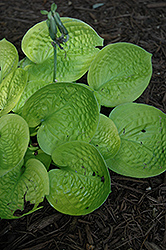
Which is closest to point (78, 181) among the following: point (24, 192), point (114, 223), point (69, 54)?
point (24, 192)

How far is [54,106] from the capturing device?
3.16 ft

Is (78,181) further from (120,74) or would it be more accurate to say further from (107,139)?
(120,74)

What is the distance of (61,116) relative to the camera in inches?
37.9

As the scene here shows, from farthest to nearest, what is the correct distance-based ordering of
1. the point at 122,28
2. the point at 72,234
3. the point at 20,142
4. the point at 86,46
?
the point at 122,28 → the point at 86,46 → the point at 72,234 → the point at 20,142

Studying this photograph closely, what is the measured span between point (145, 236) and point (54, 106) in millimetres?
688

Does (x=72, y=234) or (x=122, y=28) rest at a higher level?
(x=122, y=28)

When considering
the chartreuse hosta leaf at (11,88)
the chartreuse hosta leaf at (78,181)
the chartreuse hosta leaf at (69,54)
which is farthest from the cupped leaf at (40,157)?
the chartreuse hosta leaf at (69,54)

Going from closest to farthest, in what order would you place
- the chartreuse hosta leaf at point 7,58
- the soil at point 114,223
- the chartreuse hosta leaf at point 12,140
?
the chartreuse hosta leaf at point 12,140, the soil at point 114,223, the chartreuse hosta leaf at point 7,58

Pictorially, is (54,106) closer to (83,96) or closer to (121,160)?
(83,96)

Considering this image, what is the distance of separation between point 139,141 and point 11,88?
61 centimetres

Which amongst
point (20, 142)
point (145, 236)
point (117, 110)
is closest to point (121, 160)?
point (117, 110)

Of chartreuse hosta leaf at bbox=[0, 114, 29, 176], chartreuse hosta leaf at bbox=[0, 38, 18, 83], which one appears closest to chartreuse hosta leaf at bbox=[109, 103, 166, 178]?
chartreuse hosta leaf at bbox=[0, 114, 29, 176]

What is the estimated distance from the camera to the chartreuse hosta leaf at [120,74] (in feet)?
3.94

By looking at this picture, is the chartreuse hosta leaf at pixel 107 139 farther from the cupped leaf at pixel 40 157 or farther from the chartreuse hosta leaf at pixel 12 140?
the chartreuse hosta leaf at pixel 12 140
